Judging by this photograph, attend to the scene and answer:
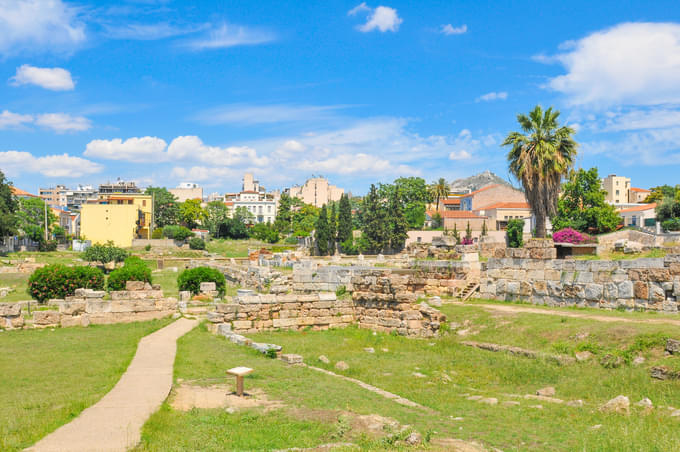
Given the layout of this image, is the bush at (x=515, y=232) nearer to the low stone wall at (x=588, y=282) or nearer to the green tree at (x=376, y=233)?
the green tree at (x=376, y=233)

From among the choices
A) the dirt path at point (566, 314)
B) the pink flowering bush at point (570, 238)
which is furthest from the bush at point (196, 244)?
the dirt path at point (566, 314)

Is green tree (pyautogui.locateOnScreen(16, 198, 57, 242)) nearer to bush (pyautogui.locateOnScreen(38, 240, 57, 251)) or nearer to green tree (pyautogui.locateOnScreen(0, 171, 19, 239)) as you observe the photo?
bush (pyautogui.locateOnScreen(38, 240, 57, 251))

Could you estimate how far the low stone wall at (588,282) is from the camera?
13102mm

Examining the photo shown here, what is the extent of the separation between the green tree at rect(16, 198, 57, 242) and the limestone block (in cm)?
6263

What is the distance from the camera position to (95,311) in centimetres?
1470

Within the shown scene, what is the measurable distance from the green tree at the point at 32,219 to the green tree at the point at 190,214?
22.6 meters

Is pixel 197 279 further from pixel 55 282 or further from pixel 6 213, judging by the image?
pixel 6 213

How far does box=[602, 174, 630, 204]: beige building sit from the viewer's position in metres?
99.7

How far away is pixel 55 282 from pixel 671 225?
47571mm

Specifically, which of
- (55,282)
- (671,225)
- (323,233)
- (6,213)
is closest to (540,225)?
(55,282)

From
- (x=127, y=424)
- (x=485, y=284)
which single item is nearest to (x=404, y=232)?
(x=485, y=284)

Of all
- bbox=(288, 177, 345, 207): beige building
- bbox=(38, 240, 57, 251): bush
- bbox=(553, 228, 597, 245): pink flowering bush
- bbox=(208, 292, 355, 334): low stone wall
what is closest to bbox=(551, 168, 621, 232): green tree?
bbox=(553, 228, 597, 245): pink flowering bush

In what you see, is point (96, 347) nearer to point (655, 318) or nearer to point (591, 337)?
point (591, 337)

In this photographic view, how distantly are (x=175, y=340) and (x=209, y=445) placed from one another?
7516mm
